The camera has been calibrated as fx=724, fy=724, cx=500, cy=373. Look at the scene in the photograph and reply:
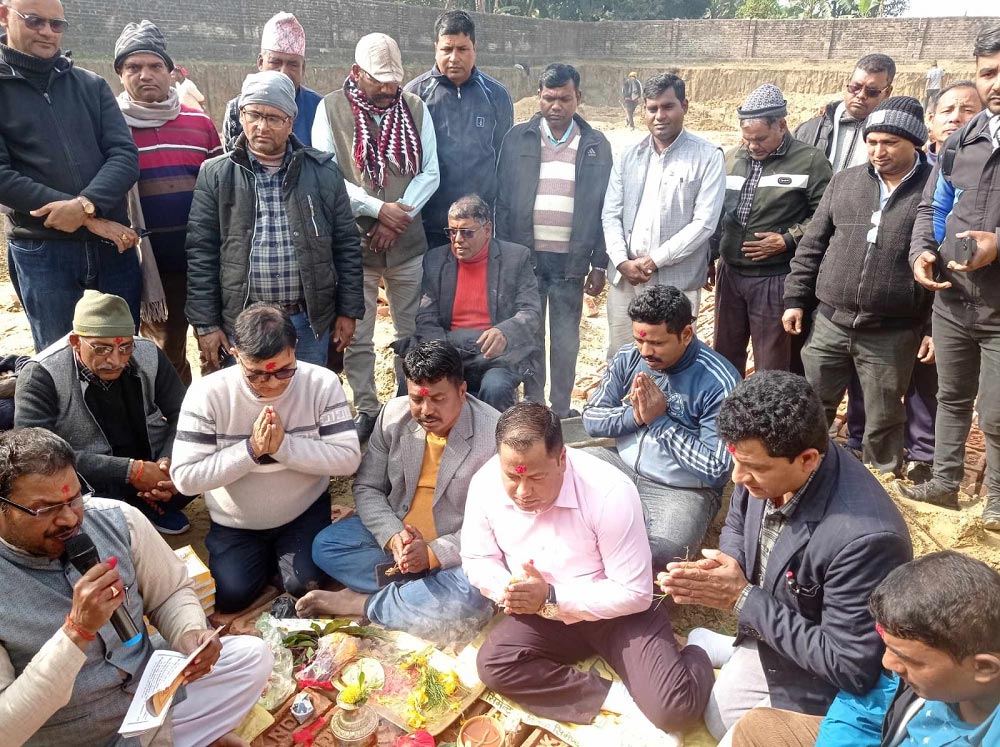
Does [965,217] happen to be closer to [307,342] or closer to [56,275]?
[307,342]

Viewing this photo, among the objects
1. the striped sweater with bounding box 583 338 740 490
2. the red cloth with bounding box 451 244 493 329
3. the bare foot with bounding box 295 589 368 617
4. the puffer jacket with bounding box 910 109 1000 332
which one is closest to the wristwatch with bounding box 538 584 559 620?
the bare foot with bounding box 295 589 368 617

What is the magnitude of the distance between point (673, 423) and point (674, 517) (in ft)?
1.77

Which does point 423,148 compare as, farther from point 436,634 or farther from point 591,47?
point 591,47

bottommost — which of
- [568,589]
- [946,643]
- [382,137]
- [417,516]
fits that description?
[417,516]

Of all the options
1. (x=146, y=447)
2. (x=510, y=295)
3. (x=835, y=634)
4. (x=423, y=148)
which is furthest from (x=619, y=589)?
(x=423, y=148)

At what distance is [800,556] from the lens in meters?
2.79

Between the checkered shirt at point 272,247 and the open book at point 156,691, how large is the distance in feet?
8.13

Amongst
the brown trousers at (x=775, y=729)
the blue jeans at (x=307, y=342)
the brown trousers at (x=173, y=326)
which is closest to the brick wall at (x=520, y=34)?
the brown trousers at (x=173, y=326)

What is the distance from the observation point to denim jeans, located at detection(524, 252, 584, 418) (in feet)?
19.2

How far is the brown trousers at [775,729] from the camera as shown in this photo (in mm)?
2658

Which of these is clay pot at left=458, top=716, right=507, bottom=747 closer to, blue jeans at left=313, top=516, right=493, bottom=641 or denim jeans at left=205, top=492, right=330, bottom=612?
blue jeans at left=313, top=516, right=493, bottom=641

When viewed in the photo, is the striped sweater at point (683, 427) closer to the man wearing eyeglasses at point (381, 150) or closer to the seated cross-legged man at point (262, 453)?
the seated cross-legged man at point (262, 453)

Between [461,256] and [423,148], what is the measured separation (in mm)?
916

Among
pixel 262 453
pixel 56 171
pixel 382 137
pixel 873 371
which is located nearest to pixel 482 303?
pixel 382 137
